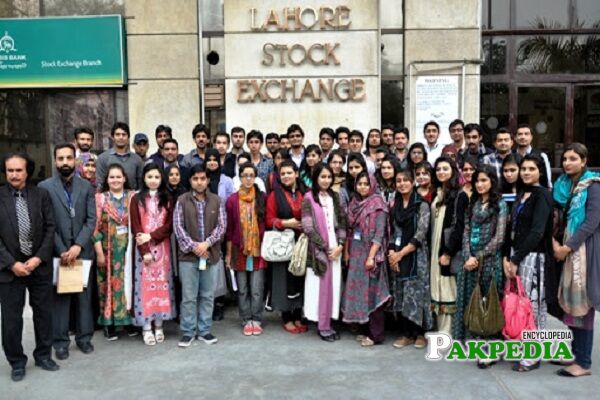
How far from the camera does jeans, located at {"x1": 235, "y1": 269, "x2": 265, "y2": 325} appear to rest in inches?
217

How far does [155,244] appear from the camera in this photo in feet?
17.0

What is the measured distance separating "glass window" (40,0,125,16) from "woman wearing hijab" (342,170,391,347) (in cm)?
697

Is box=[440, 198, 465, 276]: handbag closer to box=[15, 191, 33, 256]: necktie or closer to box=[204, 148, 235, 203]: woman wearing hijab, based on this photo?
box=[204, 148, 235, 203]: woman wearing hijab

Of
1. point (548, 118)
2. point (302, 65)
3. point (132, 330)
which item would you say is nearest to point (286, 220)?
point (132, 330)

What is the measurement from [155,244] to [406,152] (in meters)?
3.29

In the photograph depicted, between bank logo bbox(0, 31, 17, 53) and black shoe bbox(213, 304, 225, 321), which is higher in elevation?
bank logo bbox(0, 31, 17, 53)

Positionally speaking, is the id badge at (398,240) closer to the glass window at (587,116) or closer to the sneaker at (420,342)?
the sneaker at (420,342)

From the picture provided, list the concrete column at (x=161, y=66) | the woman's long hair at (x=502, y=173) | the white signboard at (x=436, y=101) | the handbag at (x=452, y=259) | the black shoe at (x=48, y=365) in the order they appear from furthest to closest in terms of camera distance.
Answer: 1. the concrete column at (x=161, y=66)
2. the white signboard at (x=436, y=101)
3. the handbag at (x=452, y=259)
4. the woman's long hair at (x=502, y=173)
5. the black shoe at (x=48, y=365)

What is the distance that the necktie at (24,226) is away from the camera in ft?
14.3

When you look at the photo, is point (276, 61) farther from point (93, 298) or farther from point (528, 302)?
point (528, 302)

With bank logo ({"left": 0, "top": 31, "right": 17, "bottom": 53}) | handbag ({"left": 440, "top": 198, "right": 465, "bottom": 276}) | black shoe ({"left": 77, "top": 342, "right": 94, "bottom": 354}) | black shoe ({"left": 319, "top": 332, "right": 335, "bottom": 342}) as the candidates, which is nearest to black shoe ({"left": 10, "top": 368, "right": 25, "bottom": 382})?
black shoe ({"left": 77, "top": 342, "right": 94, "bottom": 354})

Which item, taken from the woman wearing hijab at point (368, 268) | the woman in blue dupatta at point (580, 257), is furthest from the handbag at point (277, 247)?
the woman in blue dupatta at point (580, 257)

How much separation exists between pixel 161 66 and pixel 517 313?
7.62 metres

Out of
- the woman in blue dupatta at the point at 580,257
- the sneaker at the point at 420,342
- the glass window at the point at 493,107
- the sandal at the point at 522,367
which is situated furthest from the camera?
the glass window at the point at 493,107
